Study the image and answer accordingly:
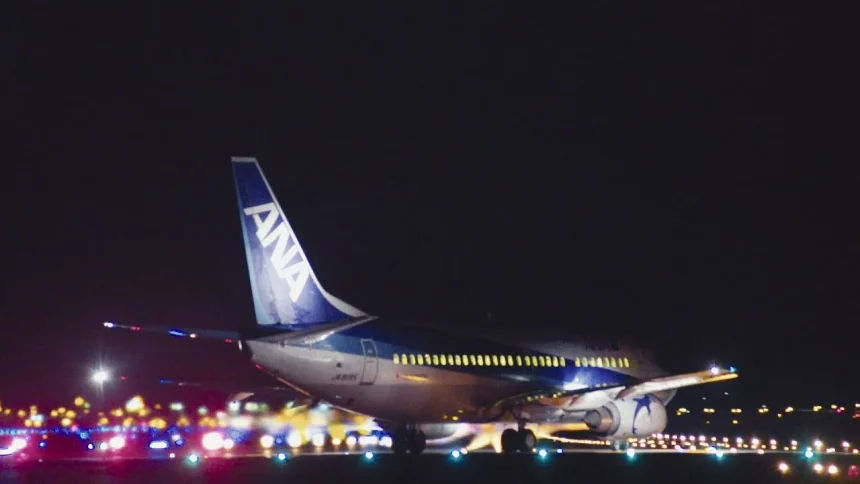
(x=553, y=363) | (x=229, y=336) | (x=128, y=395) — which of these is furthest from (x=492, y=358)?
(x=128, y=395)

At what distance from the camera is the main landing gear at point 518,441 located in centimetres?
3509

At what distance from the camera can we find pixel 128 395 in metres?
53.3

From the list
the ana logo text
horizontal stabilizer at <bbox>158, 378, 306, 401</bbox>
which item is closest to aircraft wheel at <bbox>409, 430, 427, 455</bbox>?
horizontal stabilizer at <bbox>158, 378, 306, 401</bbox>

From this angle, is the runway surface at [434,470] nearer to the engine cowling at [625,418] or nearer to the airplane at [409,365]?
the airplane at [409,365]

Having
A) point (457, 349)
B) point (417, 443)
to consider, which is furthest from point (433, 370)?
point (417, 443)

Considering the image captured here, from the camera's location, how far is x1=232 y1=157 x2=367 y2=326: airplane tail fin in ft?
101

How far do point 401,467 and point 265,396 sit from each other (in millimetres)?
12486

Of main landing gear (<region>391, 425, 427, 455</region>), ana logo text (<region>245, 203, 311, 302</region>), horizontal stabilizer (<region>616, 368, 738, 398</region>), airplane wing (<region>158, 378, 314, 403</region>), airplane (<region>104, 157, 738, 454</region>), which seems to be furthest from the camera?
airplane wing (<region>158, 378, 314, 403</region>)

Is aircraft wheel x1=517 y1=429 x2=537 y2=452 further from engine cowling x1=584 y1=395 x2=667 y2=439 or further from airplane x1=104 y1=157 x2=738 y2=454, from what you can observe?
engine cowling x1=584 y1=395 x2=667 y2=439

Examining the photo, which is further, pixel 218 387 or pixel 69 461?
pixel 218 387

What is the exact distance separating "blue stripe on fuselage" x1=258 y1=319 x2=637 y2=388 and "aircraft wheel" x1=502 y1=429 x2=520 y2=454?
1.80 metres

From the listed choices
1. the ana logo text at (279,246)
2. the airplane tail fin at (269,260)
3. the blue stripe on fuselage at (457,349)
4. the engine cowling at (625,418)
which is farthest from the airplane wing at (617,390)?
the ana logo text at (279,246)

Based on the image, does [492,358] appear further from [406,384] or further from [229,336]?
[229,336]

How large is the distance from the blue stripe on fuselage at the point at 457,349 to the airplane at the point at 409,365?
0.04 m
